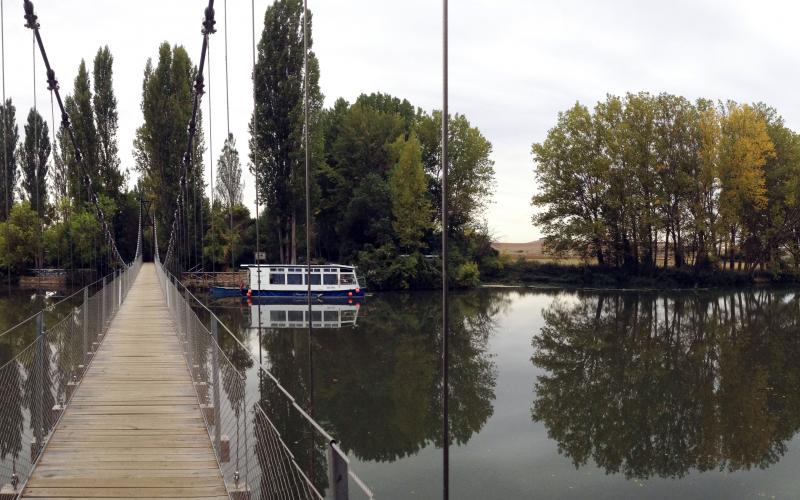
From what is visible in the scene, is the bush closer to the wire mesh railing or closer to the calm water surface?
the calm water surface

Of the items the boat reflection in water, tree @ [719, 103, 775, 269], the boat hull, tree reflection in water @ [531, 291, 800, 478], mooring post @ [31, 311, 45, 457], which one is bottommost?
tree reflection in water @ [531, 291, 800, 478]

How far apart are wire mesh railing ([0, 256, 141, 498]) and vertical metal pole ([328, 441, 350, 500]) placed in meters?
3.05

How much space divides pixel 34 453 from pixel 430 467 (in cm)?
475

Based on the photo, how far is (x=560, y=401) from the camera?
1177cm

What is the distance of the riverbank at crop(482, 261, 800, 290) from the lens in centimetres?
3747

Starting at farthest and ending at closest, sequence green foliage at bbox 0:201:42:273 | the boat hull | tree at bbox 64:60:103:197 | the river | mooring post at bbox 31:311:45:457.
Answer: tree at bbox 64:60:103:197 < green foliage at bbox 0:201:42:273 < the boat hull < the river < mooring post at bbox 31:311:45:457

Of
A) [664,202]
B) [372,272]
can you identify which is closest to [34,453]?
[372,272]

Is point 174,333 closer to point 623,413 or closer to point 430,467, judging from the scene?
point 430,467

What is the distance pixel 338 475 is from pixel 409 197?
3414 cm

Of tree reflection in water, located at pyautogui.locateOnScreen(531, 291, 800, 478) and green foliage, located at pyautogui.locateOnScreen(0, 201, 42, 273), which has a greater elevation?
green foliage, located at pyautogui.locateOnScreen(0, 201, 42, 273)

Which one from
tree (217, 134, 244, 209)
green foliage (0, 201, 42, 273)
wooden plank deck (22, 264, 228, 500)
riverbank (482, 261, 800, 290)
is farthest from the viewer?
tree (217, 134, 244, 209)

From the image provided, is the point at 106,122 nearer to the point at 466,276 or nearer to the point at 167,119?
the point at 167,119

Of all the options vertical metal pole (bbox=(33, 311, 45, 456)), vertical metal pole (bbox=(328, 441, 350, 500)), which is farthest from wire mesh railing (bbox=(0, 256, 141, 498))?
vertical metal pole (bbox=(328, 441, 350, 500))

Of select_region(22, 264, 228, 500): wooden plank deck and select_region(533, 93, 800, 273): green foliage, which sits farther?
select_region(533, 93, 800, 273): green foliage
